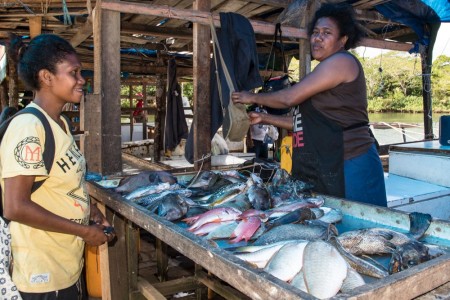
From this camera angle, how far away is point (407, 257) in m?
1.60

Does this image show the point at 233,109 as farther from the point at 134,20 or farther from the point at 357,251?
the point at 134,20

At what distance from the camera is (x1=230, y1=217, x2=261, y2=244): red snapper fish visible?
2043 millimetres

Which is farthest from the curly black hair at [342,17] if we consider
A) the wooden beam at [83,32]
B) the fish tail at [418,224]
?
the wooden beam at [83,32]

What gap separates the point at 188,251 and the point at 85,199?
757 mm

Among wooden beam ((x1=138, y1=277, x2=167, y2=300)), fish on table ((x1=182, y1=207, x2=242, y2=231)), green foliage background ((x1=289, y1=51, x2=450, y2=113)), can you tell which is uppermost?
green foliage background ((x1=289, y1=51, x2=450, y2=113))

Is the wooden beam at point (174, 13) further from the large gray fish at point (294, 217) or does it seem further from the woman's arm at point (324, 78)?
the large gray fish at point (294, 217)

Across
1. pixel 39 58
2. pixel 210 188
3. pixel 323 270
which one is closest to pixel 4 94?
pixel 210 188

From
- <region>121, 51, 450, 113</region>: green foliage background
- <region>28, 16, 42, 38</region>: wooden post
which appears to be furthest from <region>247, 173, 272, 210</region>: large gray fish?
<region>121, 51, 450, 113</region>: green foliage background

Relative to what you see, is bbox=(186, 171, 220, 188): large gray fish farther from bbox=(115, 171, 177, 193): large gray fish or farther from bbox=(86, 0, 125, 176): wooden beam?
bbox=(86, 0, 125, 176): wooden beam

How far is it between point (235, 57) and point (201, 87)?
1.69ft

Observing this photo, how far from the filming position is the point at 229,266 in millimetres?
1534

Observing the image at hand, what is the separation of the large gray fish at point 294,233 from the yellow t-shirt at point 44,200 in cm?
100

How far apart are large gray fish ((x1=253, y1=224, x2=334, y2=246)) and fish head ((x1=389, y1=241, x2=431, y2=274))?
1.05 ft

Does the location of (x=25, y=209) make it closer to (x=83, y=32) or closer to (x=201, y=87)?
(x=201, y=87)
